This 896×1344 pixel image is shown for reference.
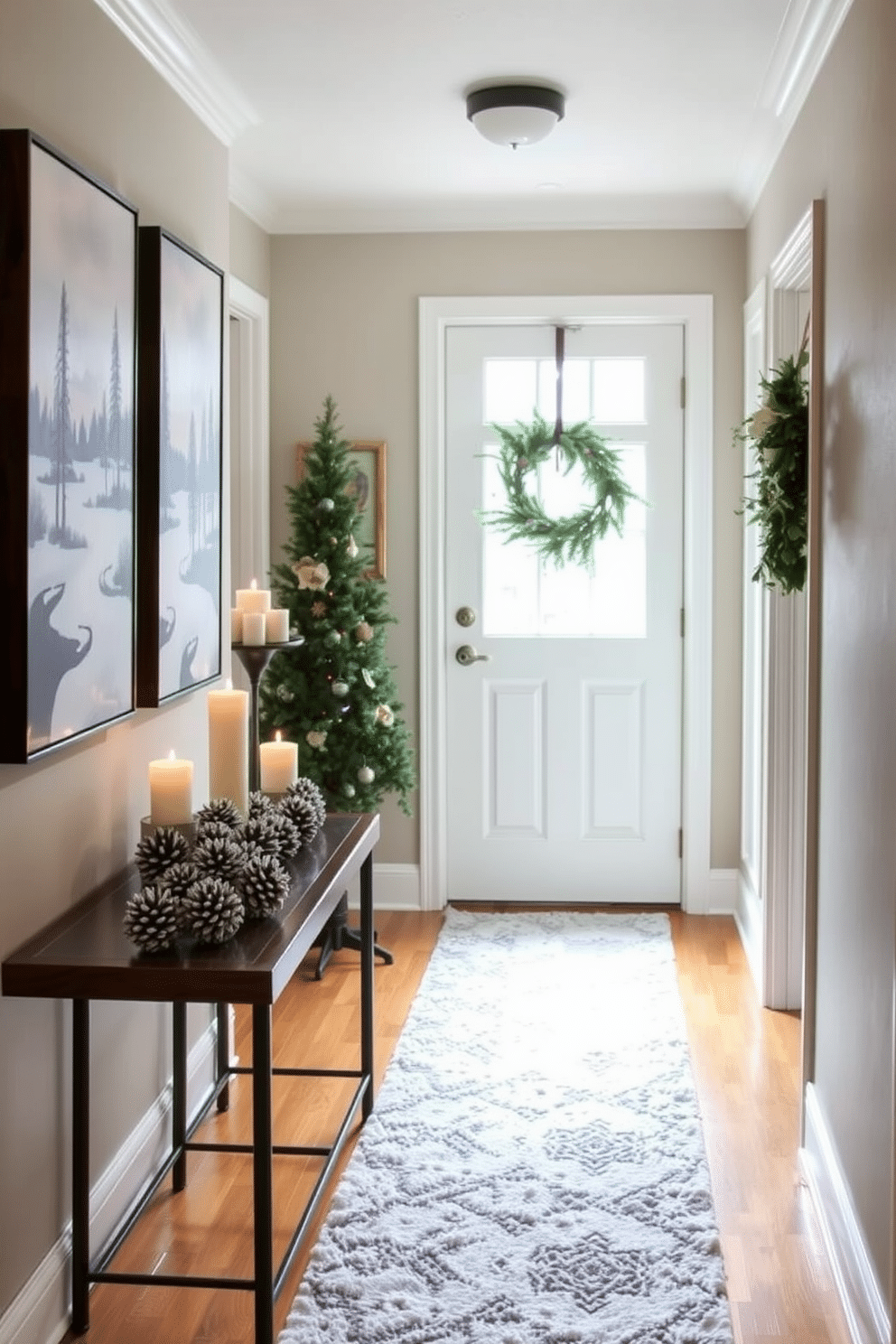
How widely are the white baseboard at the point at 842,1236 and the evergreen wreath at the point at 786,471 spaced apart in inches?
49.1

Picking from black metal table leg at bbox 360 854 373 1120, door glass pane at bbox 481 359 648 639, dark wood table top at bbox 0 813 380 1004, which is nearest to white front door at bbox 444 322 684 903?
door glass pane at bbox 481 359 648 639

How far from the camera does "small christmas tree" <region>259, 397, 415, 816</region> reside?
15.7 feet

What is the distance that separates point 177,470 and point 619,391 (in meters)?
2.51

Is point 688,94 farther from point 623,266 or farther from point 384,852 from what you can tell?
point 384,852

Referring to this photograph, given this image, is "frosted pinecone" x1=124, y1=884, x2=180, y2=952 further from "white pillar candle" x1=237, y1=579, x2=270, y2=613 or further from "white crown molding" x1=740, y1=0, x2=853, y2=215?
"white crown molding" x1=740, y1=0, x2=853, y2=215

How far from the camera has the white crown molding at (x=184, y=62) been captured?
119 inches

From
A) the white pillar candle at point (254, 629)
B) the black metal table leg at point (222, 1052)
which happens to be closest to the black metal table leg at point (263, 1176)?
the black metal table leg at point (222, 1052)

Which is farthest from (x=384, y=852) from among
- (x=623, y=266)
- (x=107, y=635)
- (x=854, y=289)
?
(x=854, y=289)

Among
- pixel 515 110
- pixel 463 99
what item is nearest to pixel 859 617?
pixel 515 110

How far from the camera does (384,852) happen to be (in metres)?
5.48

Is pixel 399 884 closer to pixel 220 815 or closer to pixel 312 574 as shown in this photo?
pixel 312 574

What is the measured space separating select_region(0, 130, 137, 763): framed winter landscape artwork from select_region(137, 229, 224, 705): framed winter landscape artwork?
0.13 m

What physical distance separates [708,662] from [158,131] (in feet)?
9.31

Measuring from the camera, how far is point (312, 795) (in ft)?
10.7
